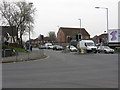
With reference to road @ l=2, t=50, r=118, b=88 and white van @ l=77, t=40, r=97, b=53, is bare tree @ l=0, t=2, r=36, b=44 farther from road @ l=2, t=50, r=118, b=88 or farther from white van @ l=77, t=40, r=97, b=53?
road @ l=2, t=50, r=118, b=88

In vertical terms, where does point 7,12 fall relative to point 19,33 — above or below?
above

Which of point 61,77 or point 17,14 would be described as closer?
point 61,77

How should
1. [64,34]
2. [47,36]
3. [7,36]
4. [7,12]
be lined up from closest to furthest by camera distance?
[7,12] < [7,36] < [64,34] < [47,36]

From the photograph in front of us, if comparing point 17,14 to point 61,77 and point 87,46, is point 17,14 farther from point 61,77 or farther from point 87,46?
point 61,77

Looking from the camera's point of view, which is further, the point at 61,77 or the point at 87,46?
the point at 87,46

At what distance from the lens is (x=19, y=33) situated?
57906mm

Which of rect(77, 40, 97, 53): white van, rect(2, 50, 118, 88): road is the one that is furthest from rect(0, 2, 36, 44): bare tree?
rect(2, 50, 118, 88): road

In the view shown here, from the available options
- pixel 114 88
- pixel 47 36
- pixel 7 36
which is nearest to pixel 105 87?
pixel 114 88

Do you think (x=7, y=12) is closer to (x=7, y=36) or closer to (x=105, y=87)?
(x=7, y=36)

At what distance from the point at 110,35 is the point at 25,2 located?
73.4 feet

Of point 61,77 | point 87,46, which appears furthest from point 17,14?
point 61,77

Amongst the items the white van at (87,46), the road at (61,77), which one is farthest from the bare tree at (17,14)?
the road at (61,77)

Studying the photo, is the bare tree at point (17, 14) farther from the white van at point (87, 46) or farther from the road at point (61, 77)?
the road at point (61, 77)

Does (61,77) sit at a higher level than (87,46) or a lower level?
lower
